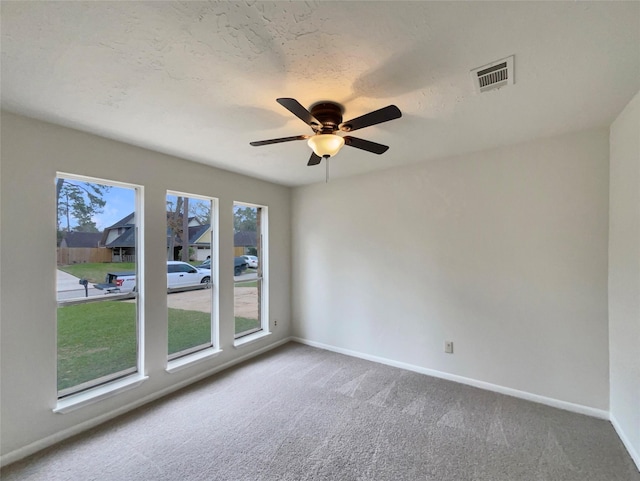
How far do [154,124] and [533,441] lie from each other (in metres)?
3.86

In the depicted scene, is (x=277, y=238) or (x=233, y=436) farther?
(x=277, y=238)

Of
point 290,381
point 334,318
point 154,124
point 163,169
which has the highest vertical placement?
point 154,124

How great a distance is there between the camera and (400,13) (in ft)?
3.94

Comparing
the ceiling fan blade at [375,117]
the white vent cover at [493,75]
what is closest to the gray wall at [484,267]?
the white vent cover at [493,75]

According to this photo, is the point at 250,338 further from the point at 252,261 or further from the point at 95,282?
the point at 95,282

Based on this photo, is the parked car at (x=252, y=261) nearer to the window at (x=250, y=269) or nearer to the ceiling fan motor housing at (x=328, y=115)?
the window at (x=250, y=269)

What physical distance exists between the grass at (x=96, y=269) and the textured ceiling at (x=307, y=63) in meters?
1.17

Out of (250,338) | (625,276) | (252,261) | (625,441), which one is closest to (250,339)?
(250,338)

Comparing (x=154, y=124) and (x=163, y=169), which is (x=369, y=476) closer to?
(x=154, y=124)

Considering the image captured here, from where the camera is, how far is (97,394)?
239cm

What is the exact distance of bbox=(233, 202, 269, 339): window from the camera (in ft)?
12.5

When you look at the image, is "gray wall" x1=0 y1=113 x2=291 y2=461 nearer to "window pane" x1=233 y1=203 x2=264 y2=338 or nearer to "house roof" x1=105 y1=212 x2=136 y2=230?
"house roof" x1=105 y1=212 x2=136 y2=230

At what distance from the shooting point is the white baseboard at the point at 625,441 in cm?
187

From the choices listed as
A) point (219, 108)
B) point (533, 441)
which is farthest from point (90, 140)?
point (533, 441)
